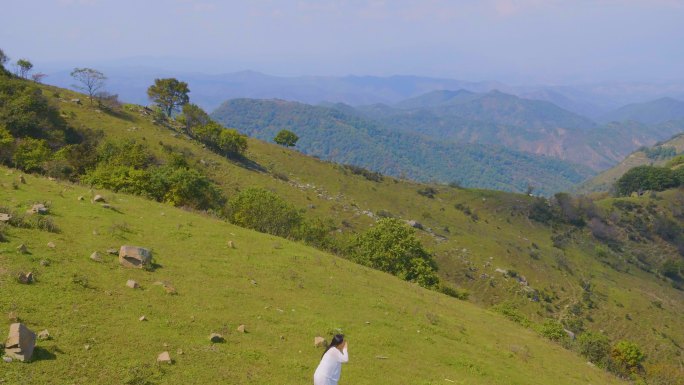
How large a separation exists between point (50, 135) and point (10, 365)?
50569 millimetres

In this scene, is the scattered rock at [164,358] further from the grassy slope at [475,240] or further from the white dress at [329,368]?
the grassy slope at [475,240]

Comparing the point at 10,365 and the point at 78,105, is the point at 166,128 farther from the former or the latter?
the point at 10,365

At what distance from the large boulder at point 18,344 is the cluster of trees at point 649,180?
179 meters

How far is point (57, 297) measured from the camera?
45.5 ft

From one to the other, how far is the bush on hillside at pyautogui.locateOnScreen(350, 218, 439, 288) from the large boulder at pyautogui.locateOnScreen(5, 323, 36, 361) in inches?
1288

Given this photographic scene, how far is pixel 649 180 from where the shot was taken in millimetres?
147625

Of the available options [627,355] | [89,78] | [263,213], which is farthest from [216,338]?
[89,78]

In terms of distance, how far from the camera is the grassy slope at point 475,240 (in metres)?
68.3

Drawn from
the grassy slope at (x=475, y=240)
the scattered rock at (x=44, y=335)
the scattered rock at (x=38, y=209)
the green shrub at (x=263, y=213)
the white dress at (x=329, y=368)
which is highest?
the white dress at (x=329, y=368)

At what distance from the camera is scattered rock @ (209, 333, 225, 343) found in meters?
14.2

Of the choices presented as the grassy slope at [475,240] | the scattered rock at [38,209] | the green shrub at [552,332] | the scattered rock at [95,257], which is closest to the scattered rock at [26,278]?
the scattered rock at [95,257]

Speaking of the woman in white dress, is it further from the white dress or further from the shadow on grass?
the shadow on grass

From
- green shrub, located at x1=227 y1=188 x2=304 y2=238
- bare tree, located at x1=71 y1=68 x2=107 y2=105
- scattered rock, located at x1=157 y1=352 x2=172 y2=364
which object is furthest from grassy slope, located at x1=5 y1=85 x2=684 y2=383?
scattered rock, located at x1=157 y1=352 x2=172 y2=364

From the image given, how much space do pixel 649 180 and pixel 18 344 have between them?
593 ft
